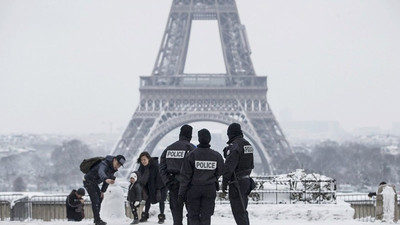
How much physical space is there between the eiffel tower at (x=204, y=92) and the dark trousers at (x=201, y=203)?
50513 mm

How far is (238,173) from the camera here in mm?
12297

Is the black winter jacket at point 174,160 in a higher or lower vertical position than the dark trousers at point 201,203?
higher

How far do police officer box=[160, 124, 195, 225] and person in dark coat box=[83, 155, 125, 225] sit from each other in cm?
148

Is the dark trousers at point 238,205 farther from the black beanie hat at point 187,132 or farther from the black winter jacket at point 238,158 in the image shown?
the black beanie hat at point 187,132

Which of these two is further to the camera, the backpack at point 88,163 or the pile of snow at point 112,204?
the pile of snow at point 112,204

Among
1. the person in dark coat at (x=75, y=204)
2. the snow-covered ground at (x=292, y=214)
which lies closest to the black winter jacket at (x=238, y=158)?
the snow-covered ground at (x=292, y=214)

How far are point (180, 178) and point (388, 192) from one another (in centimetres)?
655

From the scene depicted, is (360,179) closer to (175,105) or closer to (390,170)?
(390,170)

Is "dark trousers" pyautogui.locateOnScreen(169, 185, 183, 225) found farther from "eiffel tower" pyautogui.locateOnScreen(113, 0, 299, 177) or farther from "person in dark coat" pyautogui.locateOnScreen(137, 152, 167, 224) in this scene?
"eiffel tower" pyautogui.locateOnScreen(113, 0, 299, 177)

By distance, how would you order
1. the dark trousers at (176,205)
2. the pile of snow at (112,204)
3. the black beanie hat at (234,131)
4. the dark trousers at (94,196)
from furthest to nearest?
the pile of snow at (112,204), the dark trousers at (94,196), the dark trousers at (176,205), the black beanie hat at (234,131)

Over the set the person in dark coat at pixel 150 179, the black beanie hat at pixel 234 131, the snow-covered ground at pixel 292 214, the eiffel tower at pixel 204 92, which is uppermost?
the eiffel tower at pixel 204 92

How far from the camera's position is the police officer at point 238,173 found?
476 inches

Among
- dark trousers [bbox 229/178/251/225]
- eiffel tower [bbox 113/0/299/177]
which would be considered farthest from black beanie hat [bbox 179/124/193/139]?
eiffel tower [bbox 113/0/299/177]

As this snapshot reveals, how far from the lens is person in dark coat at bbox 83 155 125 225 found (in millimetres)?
13852
